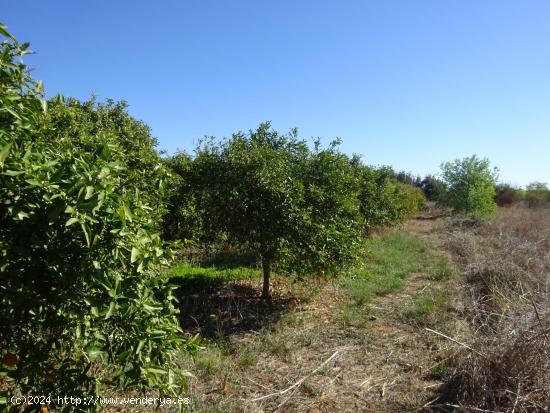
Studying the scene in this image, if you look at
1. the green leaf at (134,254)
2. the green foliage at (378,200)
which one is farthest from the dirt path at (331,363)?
the green foliage at (378,200)

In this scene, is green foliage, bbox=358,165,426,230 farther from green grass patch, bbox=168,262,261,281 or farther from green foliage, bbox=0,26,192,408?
green foliage, bbox=0,26,192,408

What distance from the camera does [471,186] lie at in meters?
25.1

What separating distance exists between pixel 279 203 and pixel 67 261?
458 cm

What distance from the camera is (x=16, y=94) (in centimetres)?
187

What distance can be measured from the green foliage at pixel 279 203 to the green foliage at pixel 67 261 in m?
4.20

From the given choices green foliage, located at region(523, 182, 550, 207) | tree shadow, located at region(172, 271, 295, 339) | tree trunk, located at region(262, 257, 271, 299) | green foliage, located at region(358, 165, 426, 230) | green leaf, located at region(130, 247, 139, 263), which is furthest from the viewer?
green foliage, located at region(523, 182, 550, 207)

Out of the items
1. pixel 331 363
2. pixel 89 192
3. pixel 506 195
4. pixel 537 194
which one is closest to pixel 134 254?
pixel 89 192

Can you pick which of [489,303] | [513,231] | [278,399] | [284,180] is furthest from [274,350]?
[513,231]

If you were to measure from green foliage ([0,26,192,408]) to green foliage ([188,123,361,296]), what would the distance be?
420cm

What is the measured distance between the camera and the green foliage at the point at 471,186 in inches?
951

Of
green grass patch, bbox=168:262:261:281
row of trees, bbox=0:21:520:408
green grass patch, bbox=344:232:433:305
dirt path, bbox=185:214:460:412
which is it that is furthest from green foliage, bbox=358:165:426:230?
row of trees, bbox=0:21:520:408

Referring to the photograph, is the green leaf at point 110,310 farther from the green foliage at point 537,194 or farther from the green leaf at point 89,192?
the green foliage at point 537,194

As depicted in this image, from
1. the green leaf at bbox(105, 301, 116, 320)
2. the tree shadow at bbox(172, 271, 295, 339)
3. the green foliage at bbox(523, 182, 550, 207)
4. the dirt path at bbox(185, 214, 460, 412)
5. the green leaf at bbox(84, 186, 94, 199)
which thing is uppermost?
the green foliage at bbox(523, 182, 550, 207)

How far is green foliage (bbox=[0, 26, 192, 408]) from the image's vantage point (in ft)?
5.63
